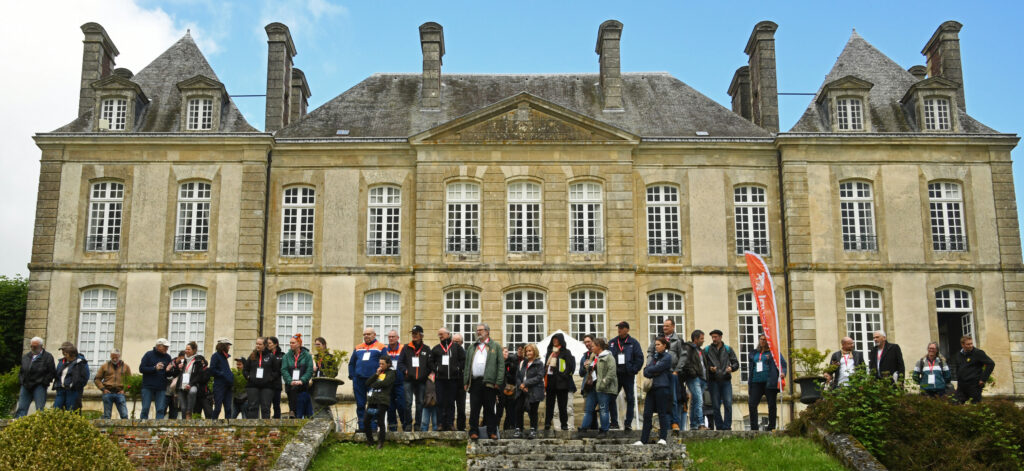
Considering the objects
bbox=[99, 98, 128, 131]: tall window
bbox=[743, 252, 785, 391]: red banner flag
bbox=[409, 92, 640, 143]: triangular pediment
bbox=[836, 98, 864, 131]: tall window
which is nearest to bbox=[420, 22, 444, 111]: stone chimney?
bbox=[409, 92, 640, 143]: triangular pediment

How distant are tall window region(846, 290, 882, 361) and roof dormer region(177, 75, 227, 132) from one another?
1489 cm

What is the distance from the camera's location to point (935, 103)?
25.5m

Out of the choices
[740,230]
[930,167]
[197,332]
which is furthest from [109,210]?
[930,167]

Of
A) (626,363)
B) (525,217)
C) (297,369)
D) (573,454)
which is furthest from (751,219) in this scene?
(297,369)

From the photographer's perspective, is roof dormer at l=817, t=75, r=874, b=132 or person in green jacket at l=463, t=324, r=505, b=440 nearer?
person in green jacket at l=463, t=324, r=505, b=440

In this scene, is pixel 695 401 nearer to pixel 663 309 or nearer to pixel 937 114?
pixel 663 309

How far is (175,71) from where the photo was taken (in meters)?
26.9

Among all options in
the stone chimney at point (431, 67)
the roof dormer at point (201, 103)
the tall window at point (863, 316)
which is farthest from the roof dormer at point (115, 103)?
the tall window at point (863, 316)

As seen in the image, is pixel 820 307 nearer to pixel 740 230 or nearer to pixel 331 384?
pixel 740 230

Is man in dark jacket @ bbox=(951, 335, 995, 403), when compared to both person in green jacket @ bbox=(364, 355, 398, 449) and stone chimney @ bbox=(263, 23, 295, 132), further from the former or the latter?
stone chimney @ bbox=(263, 23, 295, 132)

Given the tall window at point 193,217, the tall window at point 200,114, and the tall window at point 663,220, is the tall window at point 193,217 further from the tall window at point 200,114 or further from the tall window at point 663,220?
the tall window at point 663,220

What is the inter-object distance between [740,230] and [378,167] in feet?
27.5

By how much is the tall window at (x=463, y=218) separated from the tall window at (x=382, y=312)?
172cm

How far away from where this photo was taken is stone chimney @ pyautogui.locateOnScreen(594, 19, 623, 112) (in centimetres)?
2659
